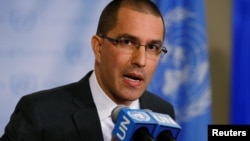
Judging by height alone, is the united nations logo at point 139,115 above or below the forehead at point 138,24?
below

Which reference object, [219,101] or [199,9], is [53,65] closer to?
[199,9]

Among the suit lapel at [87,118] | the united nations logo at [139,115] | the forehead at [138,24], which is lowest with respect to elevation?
the suit lapel at [87,118]

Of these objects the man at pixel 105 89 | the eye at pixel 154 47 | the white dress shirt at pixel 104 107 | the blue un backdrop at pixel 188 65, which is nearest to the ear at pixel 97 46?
the man at pixel 105 89

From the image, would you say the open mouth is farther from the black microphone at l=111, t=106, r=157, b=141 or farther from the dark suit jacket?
the black microphone at l=111, t=106, r=157, b=141

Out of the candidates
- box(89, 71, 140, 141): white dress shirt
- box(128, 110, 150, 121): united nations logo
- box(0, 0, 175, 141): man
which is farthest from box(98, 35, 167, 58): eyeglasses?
box(128, 110, 150, 121): united nations logo

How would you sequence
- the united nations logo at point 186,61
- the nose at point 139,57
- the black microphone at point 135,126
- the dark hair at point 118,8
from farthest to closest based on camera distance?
the united nations logo at point 186,61 < the dark hair at point 118,8 < the nose at point 139,57 < the black microphone at point 135,126

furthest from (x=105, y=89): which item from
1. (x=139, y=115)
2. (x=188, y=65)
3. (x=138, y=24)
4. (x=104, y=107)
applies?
(x=188, y=65)

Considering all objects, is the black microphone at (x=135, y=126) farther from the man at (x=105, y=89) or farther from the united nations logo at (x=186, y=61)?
the united nations logo at (x=186, y=61)

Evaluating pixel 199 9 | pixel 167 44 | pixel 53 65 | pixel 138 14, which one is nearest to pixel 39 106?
pixel 138 14

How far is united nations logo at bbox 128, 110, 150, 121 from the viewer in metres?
1.04

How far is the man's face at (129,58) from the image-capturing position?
1.46 m

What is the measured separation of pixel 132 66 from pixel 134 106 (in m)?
0.29

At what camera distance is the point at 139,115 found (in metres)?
1.06

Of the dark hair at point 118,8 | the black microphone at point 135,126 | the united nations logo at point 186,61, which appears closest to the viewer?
Answer: the black microphone at point 135,126
